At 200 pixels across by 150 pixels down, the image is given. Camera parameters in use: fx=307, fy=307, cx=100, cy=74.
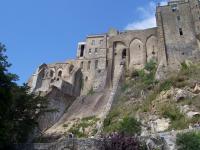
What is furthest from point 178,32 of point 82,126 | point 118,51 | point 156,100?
point 82,126

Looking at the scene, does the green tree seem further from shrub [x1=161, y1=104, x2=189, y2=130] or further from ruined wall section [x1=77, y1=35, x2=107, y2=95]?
ruined wall section [x1=77, y1=35, x2=107, y2=95]

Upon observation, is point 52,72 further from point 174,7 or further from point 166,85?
point 166,85

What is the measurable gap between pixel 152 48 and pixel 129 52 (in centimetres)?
384

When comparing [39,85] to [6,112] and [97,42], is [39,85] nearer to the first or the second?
[97,42]

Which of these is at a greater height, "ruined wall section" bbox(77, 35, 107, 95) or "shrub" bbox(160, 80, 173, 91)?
"ruined wall section" bbox(77, 35, 107, 95)

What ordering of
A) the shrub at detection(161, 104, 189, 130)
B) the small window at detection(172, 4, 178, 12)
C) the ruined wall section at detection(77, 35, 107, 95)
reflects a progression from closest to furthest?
the shrub at detection(161, 104, 189, 130)
the small window at detection(172, 4, 178, 12)
the ruined wall section at detection(77, 35, 107, 95)

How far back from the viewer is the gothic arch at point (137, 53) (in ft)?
147

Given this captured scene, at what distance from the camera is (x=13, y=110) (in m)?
20.3

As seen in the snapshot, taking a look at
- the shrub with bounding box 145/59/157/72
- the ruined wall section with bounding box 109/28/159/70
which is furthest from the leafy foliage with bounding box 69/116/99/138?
the ruined wall section with bounding box 109/28/159/70

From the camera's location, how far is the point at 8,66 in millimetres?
18922

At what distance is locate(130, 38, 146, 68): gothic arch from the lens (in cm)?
4494

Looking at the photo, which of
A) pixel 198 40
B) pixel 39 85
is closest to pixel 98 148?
pixel 198 40

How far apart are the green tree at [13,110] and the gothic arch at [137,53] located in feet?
75.4

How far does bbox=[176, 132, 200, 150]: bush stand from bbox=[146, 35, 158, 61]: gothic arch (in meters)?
28.7
